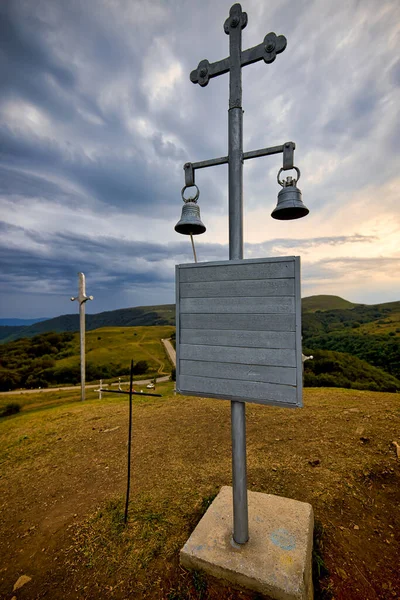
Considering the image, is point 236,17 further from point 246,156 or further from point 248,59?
point 246,156

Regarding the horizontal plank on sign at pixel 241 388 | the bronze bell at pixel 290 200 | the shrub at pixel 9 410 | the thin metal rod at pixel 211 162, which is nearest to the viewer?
the horizontal plank on sign at pixel 241 388

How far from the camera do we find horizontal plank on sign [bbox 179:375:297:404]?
127 inches

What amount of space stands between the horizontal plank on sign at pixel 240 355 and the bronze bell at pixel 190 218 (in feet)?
6.04

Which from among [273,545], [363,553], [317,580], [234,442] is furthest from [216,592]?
[363,553]

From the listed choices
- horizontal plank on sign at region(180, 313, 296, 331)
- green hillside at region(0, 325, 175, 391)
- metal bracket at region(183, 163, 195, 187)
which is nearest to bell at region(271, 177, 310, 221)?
metal bracket at region(183, 163, 195, 187)

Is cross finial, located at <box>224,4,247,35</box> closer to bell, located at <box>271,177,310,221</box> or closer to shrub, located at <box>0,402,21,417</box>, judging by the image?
bell, located at <box>271,177,310,221</box>

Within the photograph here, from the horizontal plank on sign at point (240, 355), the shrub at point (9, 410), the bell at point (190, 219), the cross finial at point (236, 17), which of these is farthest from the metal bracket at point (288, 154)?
the shrub at point (9, 410)

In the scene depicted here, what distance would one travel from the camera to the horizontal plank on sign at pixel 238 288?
3254 millimetres

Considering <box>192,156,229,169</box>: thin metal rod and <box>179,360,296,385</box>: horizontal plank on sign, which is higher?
<box>192,156,229,169</box>: thin metal rod

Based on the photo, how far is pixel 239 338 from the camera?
3480 mm

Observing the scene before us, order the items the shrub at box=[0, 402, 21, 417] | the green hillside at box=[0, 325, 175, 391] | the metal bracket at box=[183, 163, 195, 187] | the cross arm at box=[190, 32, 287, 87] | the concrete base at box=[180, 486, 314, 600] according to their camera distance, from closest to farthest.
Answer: the concrete base at box=[180, 486, 314, 600] < the cross arm at box=[190, 32, 287, 87] < the metal bracket at box=[183, 163, 195, 187] < the shrub at box=[0, 402, 21, 417] < the green hillside at box=[0, 325, 175, 391]

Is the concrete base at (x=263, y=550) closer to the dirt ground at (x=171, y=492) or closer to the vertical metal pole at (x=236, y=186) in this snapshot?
the dirt ground at (x=171, y=492)

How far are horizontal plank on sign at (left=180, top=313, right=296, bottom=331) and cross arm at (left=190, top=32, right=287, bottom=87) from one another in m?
3.40

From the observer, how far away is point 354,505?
5000mm
